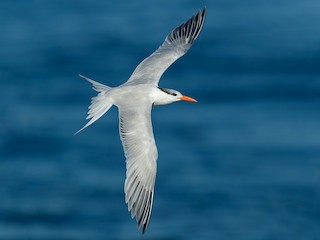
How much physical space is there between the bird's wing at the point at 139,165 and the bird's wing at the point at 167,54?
1161mm

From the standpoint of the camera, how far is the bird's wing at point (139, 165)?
13.8 m

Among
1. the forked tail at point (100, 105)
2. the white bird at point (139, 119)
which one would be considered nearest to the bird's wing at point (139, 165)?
the white bird at point (139, 119)

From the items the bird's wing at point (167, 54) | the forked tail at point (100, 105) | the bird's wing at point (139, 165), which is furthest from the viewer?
the bird's wing at point (167, 54)

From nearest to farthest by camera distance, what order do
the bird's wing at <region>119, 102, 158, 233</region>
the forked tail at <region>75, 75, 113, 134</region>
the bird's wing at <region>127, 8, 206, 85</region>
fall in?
the bird's wing at <region>119, 102, 158, 233</region>, the forked tail at <region>75, 75, 113, 134</region>, the bird's wing at <region>127, 8, 206, 85</region>

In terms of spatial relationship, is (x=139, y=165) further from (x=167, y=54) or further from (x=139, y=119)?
(x=167, y=54)

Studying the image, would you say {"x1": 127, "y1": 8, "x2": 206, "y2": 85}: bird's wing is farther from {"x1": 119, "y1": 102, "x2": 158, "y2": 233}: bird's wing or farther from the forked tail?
{"x1": 119, "y1": 102, "x2": 158, "y2": 233}: bird's wing

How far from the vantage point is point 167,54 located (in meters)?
16.1

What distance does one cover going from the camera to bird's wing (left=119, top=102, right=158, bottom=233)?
13.8m

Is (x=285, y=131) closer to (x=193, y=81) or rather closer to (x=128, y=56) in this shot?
(x=193, y=81)

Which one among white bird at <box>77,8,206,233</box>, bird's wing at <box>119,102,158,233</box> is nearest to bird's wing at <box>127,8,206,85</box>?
white bird at <box>77,8,206,233</box>

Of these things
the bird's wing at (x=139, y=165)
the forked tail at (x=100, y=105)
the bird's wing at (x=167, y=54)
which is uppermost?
the bird's wing at (x=167, y=54)

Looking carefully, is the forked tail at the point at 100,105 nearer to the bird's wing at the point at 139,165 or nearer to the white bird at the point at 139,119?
the white bird at the point at 139,119

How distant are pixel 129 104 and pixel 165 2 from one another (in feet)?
28.0

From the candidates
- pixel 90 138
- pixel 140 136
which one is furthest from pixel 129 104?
pixel 90 138
